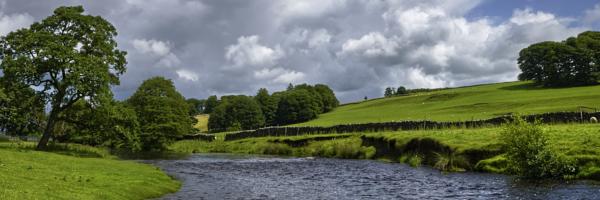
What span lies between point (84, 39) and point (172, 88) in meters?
54.4

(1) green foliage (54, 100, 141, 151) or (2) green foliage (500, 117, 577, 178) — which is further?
(1) green foliage (54, 100, 141, 151)

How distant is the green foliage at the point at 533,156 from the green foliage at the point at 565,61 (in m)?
107

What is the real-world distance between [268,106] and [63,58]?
13327 centimetres

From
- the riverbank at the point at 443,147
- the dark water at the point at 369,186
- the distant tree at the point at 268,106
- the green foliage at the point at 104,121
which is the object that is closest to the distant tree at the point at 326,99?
the distant tree at the point at 268,106

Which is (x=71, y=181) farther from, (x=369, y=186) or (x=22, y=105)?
(x=22, y=105)

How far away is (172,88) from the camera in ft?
360

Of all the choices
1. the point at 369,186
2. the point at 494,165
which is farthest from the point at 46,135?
the point at 494,165

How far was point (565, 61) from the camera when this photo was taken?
13525cm

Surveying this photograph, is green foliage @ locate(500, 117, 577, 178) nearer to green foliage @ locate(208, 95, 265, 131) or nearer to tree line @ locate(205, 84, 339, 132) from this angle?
tree line @ locate(205, 84, 339, 132)

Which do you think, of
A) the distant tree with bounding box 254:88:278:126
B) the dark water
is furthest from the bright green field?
the dark water

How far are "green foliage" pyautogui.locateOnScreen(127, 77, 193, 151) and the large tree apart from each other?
4146 centimetres

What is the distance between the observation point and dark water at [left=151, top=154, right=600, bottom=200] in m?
29.4

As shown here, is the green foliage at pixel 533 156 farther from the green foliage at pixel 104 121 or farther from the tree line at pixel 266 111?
the tree line at pixel 266 111

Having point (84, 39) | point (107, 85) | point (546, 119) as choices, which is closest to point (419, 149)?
point (546, 119)
